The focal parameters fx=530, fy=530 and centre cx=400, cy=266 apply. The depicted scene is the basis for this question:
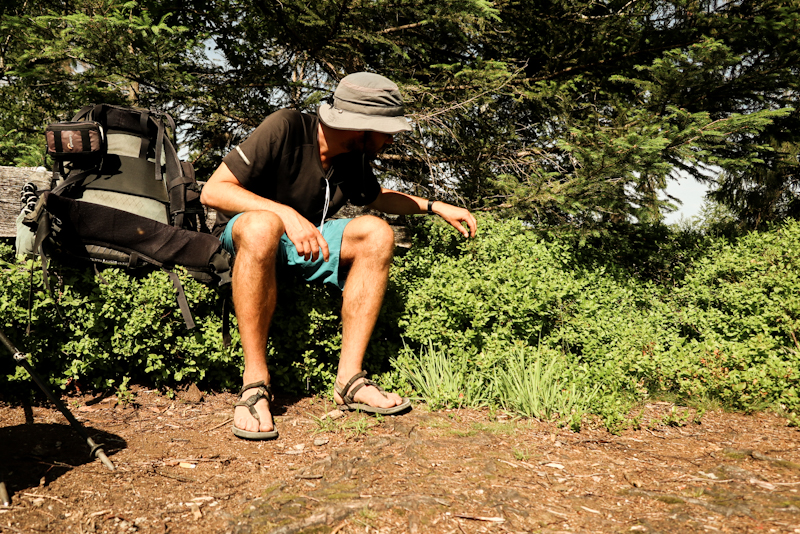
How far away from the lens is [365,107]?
9.79 ft

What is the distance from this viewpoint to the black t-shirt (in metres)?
2.96

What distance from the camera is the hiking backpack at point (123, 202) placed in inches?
116

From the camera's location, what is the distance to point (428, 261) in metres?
4.11

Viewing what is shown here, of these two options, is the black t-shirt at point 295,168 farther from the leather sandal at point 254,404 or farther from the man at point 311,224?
the leather sandal at point 254,404

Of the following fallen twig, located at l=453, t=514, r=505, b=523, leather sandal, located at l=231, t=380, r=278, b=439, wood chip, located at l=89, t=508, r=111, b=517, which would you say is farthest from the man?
fallen twig, located at l=453, t=514, r=505, b=523

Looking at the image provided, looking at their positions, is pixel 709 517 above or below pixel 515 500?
above

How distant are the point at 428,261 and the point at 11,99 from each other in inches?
215

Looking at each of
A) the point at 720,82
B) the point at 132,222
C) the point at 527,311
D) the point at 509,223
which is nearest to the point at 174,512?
the point at 132,222

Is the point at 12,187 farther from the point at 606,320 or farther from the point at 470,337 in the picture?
the point at 606,320

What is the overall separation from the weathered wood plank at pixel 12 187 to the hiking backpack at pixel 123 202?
63cm

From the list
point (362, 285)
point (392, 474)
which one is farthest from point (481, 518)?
point (362, 285)

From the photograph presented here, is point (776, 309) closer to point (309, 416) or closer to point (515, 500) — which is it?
point (515, 500)

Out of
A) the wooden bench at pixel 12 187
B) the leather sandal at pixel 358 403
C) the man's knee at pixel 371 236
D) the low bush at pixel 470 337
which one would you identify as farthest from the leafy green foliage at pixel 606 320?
the wooden bench at pixel 12 187

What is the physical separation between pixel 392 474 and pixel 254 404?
3.11 feet
